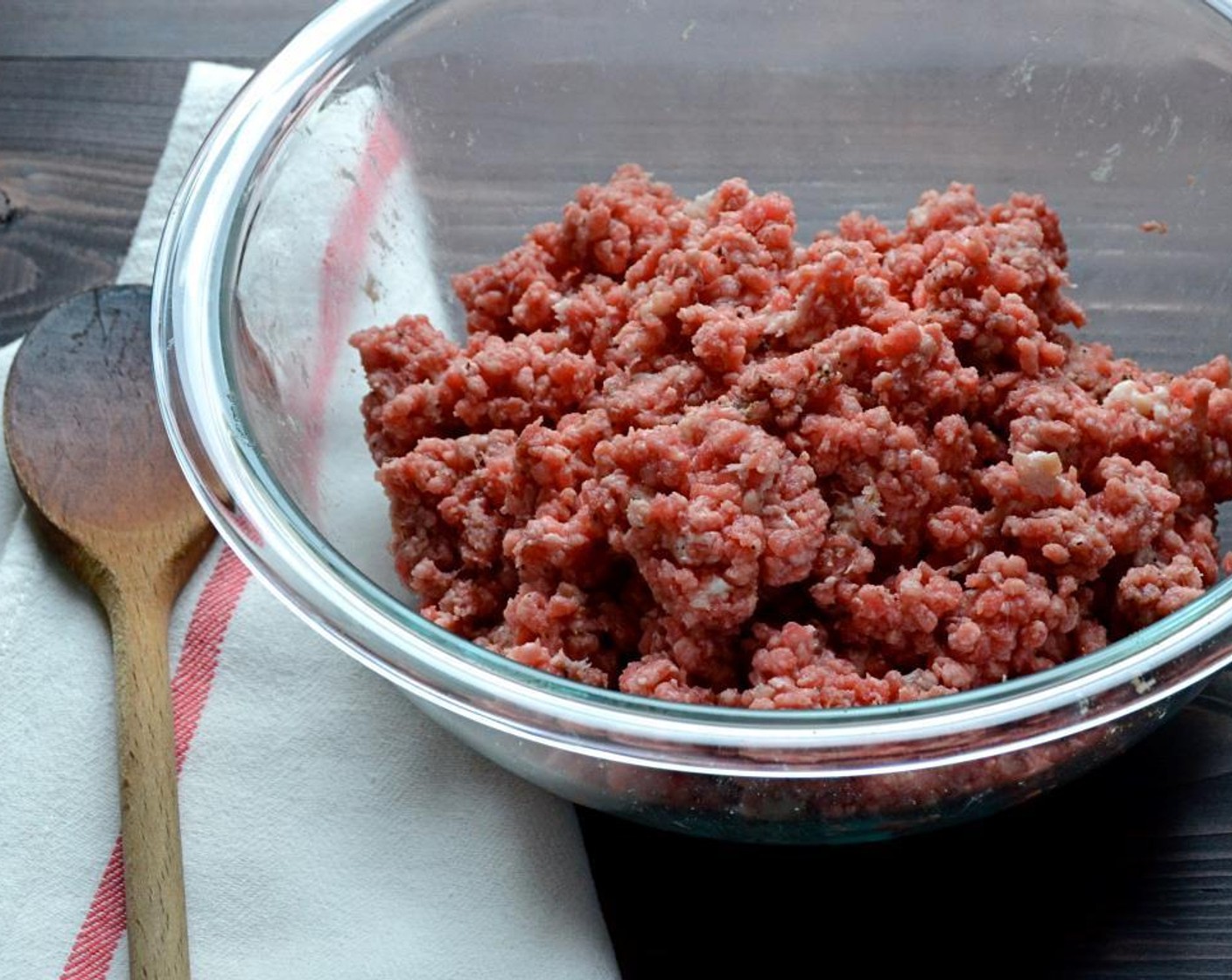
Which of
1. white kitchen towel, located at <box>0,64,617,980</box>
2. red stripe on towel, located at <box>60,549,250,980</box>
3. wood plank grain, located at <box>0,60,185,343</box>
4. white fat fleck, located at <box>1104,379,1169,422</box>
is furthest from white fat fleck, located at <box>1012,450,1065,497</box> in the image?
wood plank grain, located at <box>0,60,185,343</box>

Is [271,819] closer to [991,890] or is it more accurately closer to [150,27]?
[991,890]

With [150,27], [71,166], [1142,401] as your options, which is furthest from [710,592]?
[150,27]

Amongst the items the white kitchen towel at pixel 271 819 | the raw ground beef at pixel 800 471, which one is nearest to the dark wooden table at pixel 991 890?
the white kitchen towel at pixel 271 819

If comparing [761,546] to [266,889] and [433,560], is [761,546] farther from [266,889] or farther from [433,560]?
[266,889]

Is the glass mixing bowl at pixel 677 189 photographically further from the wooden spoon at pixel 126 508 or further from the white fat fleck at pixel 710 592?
the wooden spoon at pixel 126 508

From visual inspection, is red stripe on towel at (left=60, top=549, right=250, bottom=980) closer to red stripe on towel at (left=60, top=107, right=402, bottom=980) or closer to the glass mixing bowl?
red stripe on towel at (left=60, top=107, right=402, bottom=980)

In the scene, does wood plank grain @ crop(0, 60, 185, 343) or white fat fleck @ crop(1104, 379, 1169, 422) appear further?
wood plank grain @ crop(0, 60, 185, 343)

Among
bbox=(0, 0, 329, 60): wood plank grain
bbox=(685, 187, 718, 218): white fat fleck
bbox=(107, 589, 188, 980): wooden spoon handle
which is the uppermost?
bbox=(685, 187, 718, 218): white fat fleck

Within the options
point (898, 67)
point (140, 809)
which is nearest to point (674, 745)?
point (140, 809)
